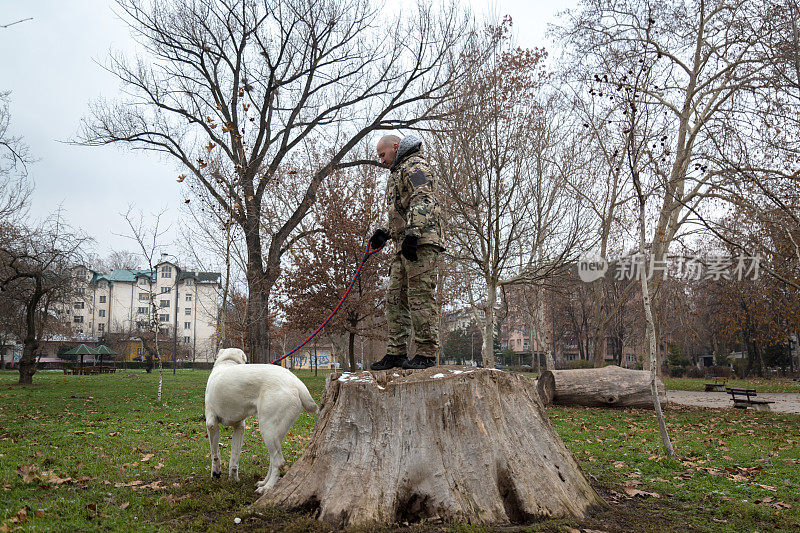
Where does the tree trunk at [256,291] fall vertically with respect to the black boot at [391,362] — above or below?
above

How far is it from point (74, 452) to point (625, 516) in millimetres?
6844

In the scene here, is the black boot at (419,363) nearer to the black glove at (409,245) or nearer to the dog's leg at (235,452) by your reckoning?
the black glove at (409,245)

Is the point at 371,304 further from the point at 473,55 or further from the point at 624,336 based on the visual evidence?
the point at 624,336

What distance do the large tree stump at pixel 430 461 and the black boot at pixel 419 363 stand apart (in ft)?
2.41

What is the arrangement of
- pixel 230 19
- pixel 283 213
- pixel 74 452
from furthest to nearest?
pixel 283 213
pixel 230 19
pixel 74 452

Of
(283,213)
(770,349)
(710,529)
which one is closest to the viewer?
(710,529)

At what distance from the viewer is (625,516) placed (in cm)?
414

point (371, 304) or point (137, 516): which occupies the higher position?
point (371, 304)

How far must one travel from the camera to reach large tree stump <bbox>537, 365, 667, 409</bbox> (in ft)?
46.9

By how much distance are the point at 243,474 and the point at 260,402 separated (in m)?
1.55

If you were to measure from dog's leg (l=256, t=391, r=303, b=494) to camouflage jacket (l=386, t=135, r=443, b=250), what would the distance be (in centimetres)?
207

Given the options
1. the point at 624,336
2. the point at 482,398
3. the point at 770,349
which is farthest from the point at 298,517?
the point at 770,349

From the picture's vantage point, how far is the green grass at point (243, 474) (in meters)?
3.93

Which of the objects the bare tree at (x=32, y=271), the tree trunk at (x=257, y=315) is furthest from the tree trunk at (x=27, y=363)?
the tree trunk at (x=257, y=315)
